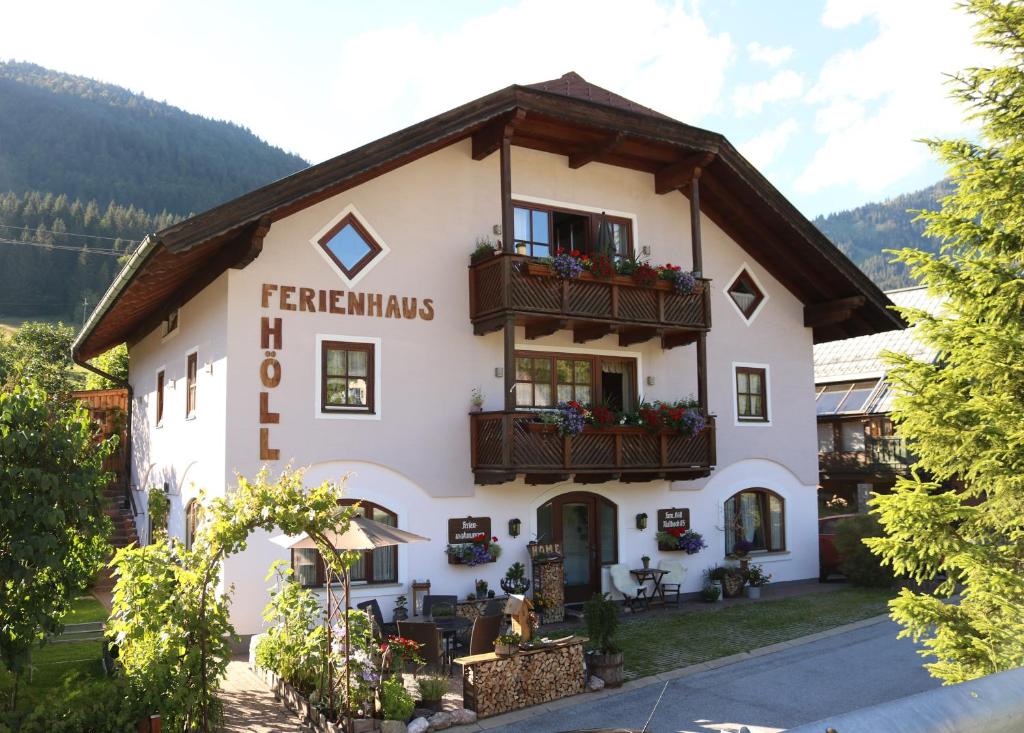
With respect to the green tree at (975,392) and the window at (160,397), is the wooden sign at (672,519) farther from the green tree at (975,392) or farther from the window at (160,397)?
the window at (160,397)

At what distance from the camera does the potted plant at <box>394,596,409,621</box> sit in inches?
549

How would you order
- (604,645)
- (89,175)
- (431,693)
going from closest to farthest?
(431,693), (604,645), (89,175)

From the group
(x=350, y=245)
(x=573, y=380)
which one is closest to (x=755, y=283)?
(x=573, y=380)

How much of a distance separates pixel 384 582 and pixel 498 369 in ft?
13.9

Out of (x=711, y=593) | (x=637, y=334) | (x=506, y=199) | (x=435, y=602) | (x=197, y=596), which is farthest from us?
(x=711, y=593)

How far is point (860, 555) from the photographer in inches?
729

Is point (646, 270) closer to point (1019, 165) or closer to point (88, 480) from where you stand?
point (1019, 165)

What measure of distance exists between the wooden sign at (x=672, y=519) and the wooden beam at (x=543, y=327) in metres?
4.48

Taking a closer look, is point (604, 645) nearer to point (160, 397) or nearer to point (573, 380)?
point (573, 380)

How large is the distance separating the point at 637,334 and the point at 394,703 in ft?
31.4

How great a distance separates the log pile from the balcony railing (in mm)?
17882

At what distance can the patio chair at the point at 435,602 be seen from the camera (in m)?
13.6

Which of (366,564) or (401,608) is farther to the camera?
(366,564)

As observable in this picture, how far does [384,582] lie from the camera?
1448cm
